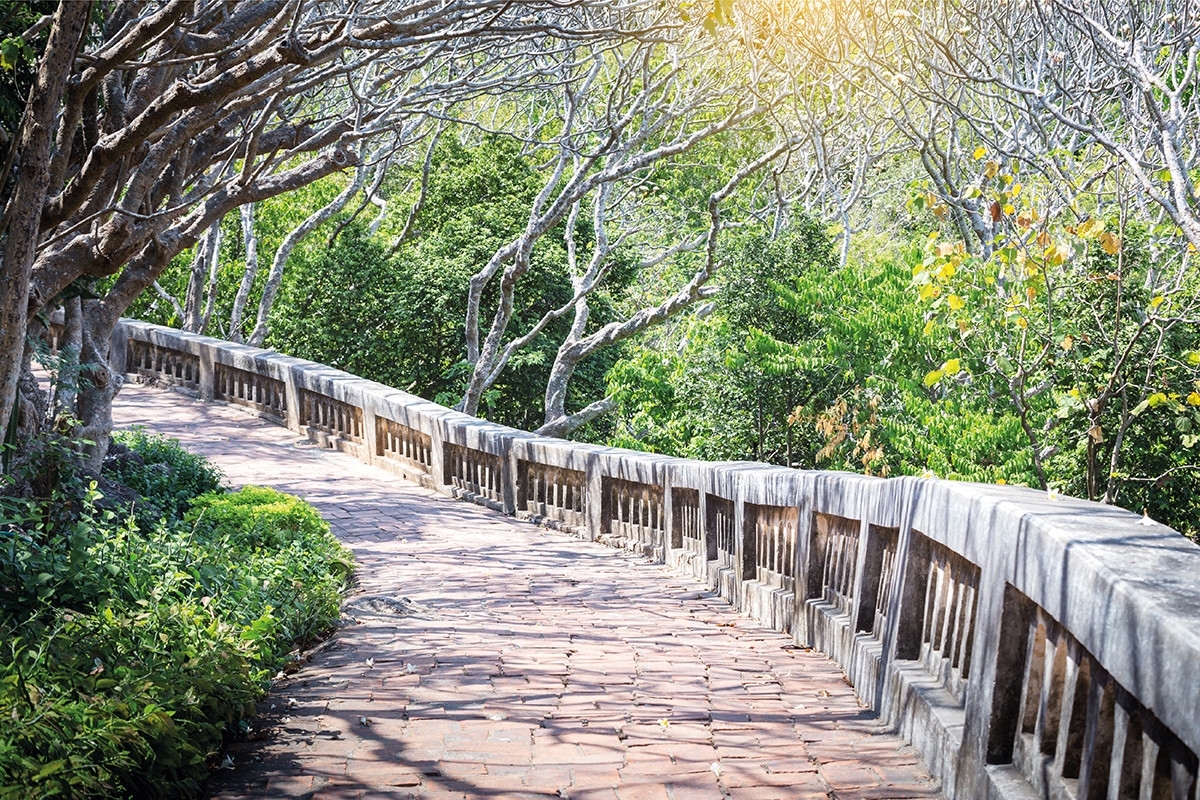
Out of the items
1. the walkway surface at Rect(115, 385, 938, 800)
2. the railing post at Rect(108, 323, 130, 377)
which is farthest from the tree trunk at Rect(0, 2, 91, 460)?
the railing post at Rect(108, 323, 130, 377)

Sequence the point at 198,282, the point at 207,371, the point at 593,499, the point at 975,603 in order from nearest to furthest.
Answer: the point at 975,603
the point at 593,499
the point at 207,371
the point at 198,282

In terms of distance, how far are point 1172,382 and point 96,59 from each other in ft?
27.7

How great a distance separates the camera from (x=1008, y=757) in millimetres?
3463

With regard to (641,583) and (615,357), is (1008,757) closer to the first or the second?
(641,583)

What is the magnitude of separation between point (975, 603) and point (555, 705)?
5.98ft

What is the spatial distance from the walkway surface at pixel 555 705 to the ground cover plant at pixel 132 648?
0.69ft

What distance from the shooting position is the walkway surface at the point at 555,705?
394 cm

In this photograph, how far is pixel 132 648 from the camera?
425 centimetres

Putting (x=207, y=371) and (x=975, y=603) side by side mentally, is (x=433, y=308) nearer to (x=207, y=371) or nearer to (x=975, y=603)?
(x=207, y=371)

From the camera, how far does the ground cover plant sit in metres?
3.32

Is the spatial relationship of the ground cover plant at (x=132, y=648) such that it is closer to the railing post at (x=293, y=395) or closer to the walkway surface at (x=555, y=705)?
the walkway surface at (x=555, y=705)

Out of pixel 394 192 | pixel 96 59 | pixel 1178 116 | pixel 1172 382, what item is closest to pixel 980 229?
pixel 1172 382

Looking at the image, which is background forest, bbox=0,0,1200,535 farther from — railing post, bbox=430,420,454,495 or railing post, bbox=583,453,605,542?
railing post, bbox=430,420,454,495

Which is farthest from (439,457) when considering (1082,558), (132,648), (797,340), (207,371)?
(1082,558)
